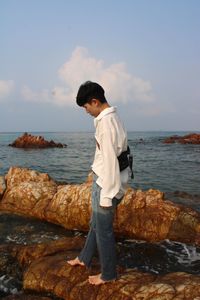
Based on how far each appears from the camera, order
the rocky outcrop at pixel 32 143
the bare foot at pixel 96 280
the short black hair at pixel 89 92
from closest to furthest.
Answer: the short black hair at pixel 89 92
the bare foot at pixel 96 280
the rocky outcrop at pixel 32 143

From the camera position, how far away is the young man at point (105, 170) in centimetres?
385

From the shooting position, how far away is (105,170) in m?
3.86

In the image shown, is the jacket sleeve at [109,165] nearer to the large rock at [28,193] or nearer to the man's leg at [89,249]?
the man's leg at [89,249]

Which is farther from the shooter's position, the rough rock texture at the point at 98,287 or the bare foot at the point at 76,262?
the bare foot at the point at 76,262

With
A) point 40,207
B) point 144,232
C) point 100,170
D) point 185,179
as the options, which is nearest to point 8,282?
point 100,170

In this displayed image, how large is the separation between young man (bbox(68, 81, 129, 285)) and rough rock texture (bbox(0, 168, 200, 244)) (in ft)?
10.6

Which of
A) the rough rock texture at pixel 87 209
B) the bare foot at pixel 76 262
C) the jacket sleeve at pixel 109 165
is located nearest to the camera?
the jacket sleeve at pixel 109 165

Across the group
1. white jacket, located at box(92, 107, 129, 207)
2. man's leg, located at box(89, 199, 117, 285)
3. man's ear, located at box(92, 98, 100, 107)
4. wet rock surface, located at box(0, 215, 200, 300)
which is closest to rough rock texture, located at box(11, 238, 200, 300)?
wet rock surface, located at box(0, 215, 200, 300)

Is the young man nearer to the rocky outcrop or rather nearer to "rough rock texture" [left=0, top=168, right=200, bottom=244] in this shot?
"rough rock texture" [left=0, top=168, right=200, bottom=244]

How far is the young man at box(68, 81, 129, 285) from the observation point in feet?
12.6

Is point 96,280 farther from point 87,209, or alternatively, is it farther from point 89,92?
point 87,209

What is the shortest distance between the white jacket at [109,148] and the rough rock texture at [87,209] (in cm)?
384

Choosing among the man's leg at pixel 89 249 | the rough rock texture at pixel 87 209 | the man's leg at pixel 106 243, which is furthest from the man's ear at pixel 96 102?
the rough rock texture at pixel 87 209

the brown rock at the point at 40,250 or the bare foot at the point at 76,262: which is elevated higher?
the bare foot at the point at 76,262
